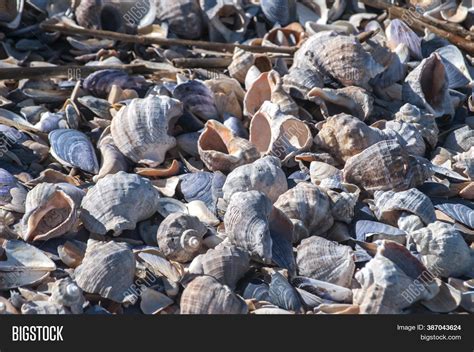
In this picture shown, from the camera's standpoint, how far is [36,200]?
4.42 m

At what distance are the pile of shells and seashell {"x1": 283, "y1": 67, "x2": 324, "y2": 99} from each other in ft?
0.04

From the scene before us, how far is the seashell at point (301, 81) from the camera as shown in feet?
17.6

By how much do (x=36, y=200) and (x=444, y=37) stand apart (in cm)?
319

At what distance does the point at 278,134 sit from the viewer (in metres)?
5.01

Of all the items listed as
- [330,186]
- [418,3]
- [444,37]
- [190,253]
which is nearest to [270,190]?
[330,186]

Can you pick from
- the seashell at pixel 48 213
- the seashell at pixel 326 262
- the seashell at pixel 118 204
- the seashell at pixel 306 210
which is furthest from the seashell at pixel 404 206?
the seashell at pixel 48 213

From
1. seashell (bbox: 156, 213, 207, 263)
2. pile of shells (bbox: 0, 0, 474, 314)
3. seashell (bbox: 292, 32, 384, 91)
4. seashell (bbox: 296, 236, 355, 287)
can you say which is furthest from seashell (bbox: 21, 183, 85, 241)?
seashell (bbox: 292, 32, 384, 91)

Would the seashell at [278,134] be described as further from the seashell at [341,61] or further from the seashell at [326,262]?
the seashell at [326,262]

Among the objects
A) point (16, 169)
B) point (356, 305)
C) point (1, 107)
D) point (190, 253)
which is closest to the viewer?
point (356, 305)

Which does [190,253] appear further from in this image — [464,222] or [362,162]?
[464,222]

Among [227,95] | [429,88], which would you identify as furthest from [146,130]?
[429,88]

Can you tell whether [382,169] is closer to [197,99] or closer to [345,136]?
[345,136]

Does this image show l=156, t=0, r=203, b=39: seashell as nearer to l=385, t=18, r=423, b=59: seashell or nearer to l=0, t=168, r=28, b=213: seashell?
l=385, t=18, r=423, b=59: seashell

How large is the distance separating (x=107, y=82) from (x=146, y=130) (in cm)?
73
